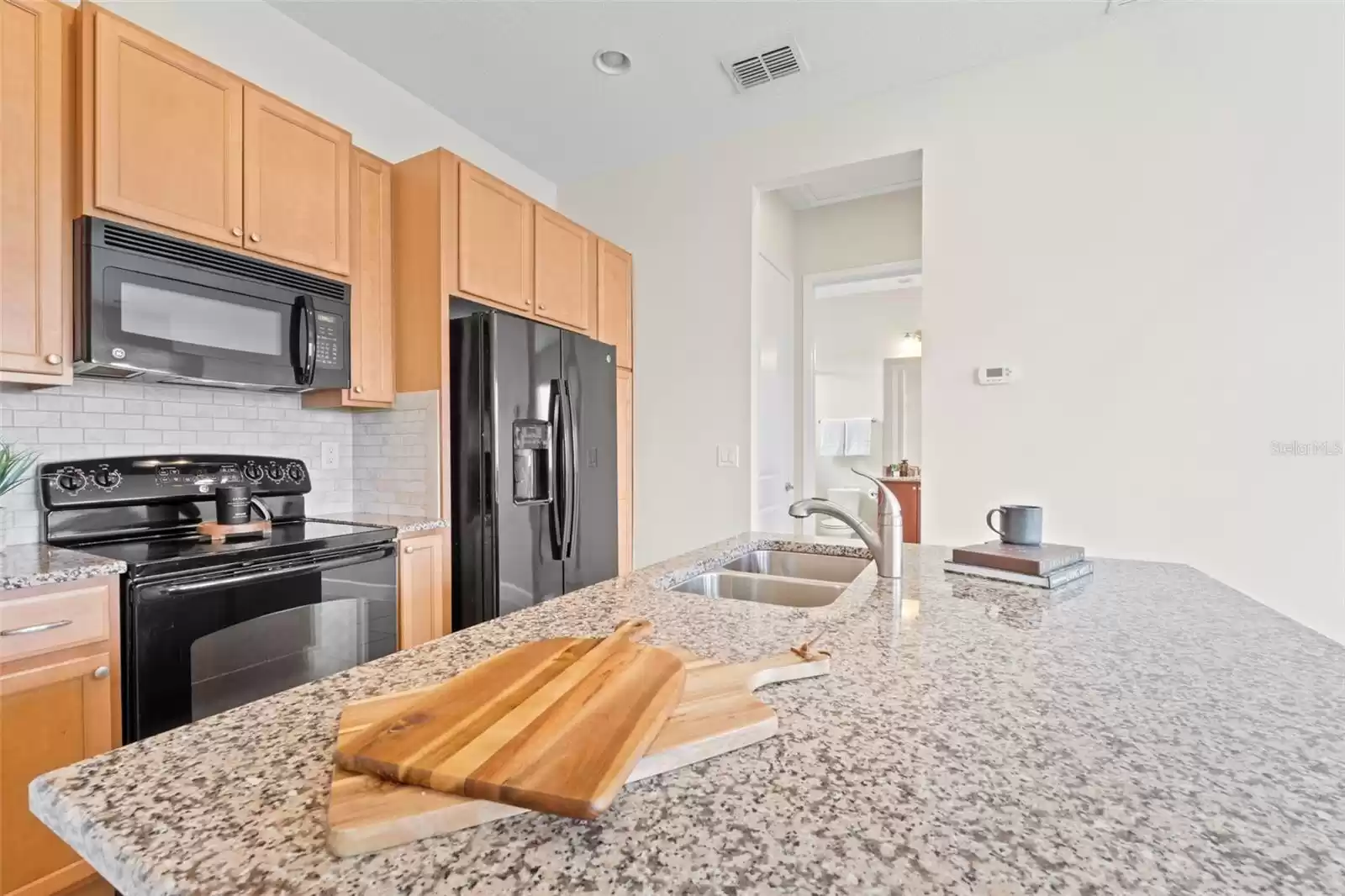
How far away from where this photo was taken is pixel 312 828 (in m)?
0.43

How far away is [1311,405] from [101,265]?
12.7 feet

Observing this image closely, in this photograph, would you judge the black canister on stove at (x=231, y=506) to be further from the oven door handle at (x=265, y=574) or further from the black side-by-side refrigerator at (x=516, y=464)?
the black side-by-side refrigerator at (x=516, y=464)

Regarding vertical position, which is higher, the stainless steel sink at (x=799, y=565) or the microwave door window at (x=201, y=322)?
the microwave door window at (x=201, y=322)

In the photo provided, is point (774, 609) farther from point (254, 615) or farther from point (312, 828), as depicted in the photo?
point (254, 615)

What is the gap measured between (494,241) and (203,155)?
100cm

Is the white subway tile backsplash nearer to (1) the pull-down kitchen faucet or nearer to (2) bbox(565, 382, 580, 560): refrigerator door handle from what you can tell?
(2) bbox(565, 382, 580, 560): refrigerator door handle

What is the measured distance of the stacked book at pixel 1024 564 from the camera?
47.0 inches

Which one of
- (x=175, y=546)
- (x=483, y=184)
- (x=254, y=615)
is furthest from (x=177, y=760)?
(x=483, y=184)

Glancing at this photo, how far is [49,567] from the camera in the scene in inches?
52.2

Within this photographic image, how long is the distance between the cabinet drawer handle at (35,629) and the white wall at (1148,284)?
2895 mm

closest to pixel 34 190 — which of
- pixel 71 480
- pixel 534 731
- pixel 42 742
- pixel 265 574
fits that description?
pixel 71 480

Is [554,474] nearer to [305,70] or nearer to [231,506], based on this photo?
[231,506]

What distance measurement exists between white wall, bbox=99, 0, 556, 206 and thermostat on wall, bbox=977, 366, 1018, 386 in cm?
270

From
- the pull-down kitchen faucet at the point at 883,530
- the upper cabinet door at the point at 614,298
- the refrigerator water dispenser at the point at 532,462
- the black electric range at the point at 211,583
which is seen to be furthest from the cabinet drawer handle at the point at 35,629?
the upper cabinet door at the point at 614,298
